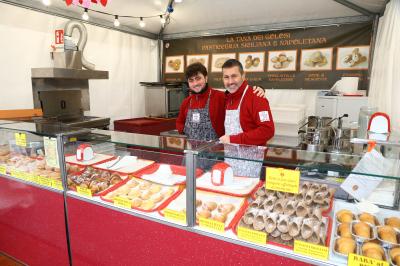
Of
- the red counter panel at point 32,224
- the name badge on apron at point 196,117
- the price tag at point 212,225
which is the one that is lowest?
the red counter panel at point 32,224

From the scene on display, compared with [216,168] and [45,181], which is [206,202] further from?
[45,181]

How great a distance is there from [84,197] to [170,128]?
11.6 ft

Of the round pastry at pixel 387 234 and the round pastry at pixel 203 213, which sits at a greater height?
the round pastry at pixel 387 234

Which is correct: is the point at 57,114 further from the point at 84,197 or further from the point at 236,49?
the point at 236,49

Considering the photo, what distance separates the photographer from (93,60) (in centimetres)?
470

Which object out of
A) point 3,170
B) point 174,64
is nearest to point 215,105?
point 3,170

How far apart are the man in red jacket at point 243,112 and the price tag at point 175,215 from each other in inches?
32.6

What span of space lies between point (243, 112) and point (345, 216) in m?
1.24

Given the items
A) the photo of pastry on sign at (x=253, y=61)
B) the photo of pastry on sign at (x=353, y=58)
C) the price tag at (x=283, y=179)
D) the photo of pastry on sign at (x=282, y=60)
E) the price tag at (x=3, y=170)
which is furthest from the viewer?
the photo of pastry on sign at (x=253, y=61)

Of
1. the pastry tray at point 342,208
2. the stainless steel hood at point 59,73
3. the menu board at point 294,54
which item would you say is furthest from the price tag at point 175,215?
the menu board at point 294,54

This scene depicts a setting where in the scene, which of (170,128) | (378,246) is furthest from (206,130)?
(170,128)

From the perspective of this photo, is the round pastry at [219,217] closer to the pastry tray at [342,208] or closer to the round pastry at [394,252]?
the pastry tray at [342,208]

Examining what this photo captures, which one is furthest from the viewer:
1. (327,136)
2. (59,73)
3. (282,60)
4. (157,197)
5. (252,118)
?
(282,60)

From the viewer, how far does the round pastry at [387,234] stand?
1137 millimetres
